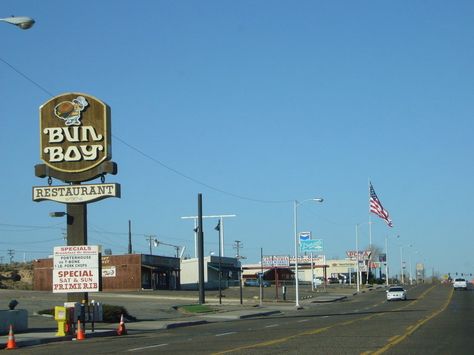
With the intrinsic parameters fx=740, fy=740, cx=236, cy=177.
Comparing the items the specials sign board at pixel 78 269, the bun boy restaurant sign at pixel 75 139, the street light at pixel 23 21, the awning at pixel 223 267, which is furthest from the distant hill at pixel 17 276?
the street light at pixel 23 21

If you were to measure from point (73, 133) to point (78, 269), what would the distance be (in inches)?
348

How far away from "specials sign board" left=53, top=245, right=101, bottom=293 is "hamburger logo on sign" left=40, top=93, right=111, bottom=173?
21.5ft

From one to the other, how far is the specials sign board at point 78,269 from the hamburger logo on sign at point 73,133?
6546mm

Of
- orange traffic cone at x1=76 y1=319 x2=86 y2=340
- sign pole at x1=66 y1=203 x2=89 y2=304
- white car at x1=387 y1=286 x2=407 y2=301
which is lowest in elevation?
white car at x1=387 y1=286 x2=407 y2=301

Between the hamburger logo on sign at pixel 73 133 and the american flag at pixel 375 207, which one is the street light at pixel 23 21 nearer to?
the hamburger logo on sign at pixel 73 133

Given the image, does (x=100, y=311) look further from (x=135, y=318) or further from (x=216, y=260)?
(x=216, y=260)

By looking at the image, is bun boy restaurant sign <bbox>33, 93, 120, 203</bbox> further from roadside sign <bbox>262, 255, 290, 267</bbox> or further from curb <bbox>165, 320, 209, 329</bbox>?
roadside sign <bbox>262, 255, 290, 267</bbox>

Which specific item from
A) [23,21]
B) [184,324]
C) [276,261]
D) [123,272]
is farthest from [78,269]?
[276,261]

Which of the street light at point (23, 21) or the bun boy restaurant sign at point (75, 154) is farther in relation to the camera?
the bun boy restaurant sign at point (75, 154)

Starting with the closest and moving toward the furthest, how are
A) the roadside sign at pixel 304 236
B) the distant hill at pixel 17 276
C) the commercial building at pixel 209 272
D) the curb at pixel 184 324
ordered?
the curb at pixel 184 324
the roadside sign at pixel 304 236
the distant hill at pixel 17 276
the commercial building at pixel 209 272

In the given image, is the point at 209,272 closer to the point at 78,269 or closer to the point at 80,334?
the point at 78,269

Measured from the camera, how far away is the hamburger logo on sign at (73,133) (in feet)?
131

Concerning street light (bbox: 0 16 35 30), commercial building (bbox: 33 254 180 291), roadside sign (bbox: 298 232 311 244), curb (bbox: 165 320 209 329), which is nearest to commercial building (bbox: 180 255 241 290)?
commercial building (bbox: 33 254 180 291)

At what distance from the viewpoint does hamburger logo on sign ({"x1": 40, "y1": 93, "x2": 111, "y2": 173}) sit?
40.0m
